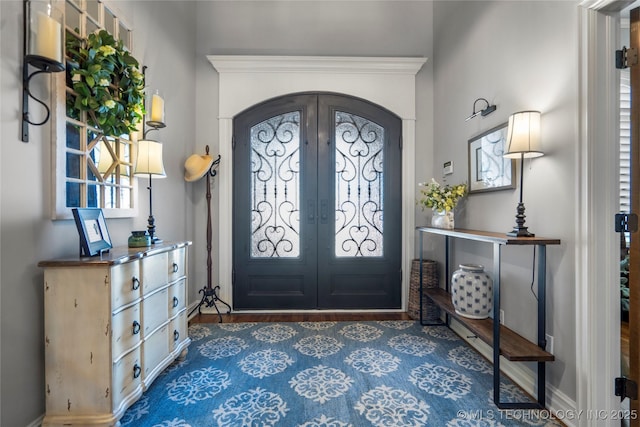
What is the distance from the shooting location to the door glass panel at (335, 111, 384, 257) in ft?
11.3

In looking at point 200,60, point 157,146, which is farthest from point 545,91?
point 200,60

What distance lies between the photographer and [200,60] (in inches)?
135

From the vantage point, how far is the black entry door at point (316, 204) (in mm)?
3416

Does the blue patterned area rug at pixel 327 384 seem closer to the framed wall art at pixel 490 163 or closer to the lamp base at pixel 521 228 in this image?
the lamp base at pixel 521 228

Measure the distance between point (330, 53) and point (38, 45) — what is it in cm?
282

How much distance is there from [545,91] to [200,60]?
134 inches

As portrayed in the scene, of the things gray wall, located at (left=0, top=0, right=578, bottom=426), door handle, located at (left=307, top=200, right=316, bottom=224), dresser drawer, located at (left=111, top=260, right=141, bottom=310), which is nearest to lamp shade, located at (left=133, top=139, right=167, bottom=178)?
gray wall, located at (left=0, top=0, right=578, bottom=426)

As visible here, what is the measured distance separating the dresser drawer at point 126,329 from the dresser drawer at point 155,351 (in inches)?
5.3

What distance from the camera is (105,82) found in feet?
5.68

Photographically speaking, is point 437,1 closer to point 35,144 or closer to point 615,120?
point 615,120

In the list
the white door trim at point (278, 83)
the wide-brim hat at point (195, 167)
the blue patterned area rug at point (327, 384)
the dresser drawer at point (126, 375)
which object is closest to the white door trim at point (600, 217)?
the blue patterned area rug at point (327, 384)

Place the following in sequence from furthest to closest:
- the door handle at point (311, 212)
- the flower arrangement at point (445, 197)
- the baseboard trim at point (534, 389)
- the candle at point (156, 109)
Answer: the door handle at point (311, 212)
the flower arrangement at point (445, 197)
the candle at point (156, 109)
the baseboard trim at point (534, 389)

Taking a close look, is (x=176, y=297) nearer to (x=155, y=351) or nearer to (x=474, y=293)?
(x=155, y=351)

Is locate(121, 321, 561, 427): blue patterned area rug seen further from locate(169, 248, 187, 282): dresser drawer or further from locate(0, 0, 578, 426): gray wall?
locate(169, 248, 187, 282): dresser drawer
